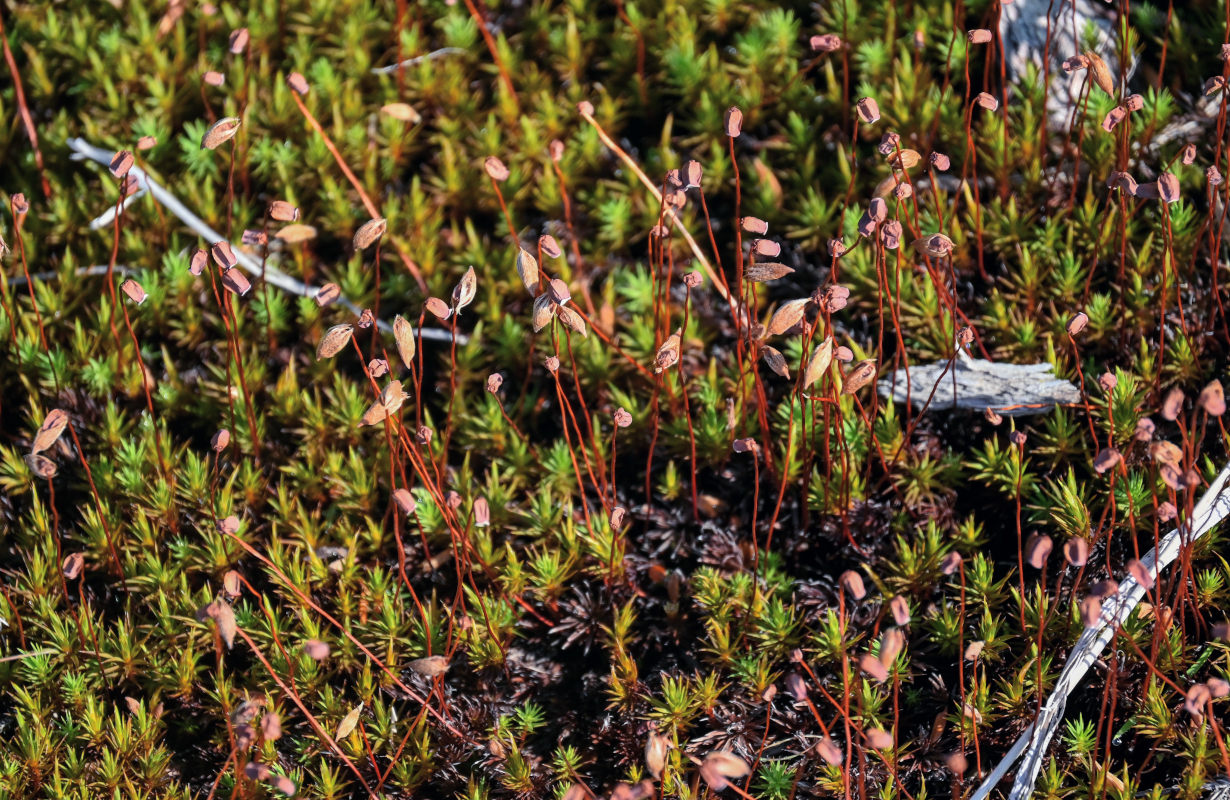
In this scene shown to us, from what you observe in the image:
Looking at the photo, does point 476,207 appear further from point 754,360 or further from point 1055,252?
point 1055,252

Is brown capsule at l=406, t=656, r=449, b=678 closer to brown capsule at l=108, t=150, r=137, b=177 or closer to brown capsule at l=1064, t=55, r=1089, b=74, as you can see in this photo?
brown capsule at l=108, t=150, r=137, b=177

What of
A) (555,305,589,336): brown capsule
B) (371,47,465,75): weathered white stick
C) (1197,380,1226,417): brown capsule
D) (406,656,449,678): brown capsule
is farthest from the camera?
(371,47,465,75): weathered white stick

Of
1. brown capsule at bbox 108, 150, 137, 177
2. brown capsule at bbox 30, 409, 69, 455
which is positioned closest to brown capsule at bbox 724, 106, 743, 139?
brown capsule at bbox 108, 150, 137, 177

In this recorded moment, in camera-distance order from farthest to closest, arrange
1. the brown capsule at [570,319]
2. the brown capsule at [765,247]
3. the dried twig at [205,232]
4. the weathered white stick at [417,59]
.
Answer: the weathered white stick at [417,59] → the dried twig at [205,232] → the brown capsule at [570,319] → the brown capsule at [765,247]

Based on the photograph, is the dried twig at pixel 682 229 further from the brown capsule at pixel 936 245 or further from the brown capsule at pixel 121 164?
the brown capsule at pixel 121 164

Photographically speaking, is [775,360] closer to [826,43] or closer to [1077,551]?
[1077,551]

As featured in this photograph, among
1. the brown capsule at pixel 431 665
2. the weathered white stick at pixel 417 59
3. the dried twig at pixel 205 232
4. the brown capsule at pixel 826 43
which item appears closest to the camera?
the brown capsule at pixel 431 665

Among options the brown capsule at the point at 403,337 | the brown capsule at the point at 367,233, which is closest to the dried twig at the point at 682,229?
the brown capsule at the point at 367,233
